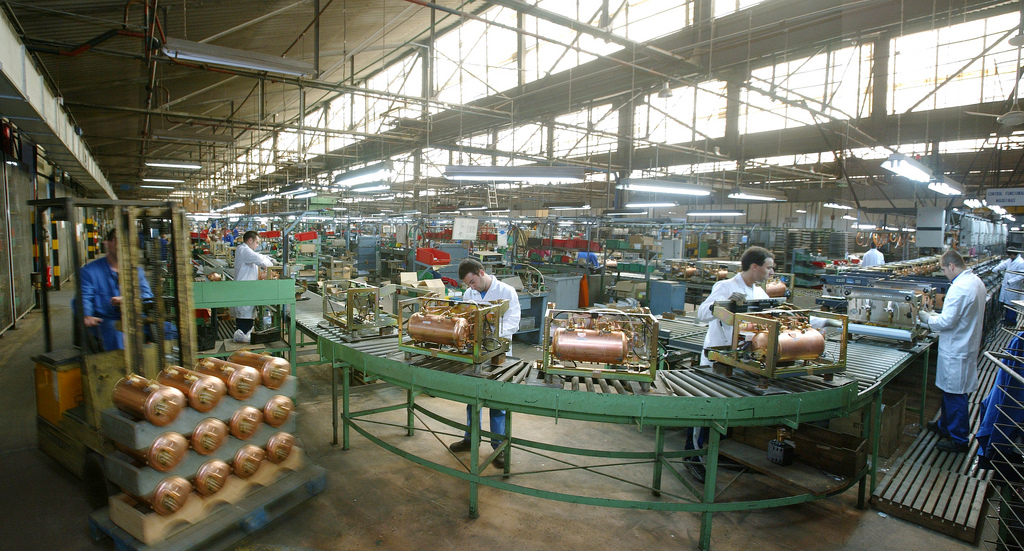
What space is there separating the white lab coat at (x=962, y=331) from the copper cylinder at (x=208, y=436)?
5802 millimetres

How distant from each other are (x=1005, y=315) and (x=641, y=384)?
11279 mm

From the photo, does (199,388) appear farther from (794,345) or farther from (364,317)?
(794,345)

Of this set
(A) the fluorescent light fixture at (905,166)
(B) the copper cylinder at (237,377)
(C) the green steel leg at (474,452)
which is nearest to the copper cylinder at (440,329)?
(C) the green steel leg at (474,452)

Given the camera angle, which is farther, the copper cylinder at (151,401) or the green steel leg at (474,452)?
the green steel leg at (474,452)

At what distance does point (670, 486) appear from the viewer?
153 inches

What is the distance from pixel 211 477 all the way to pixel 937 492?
4.97 meters

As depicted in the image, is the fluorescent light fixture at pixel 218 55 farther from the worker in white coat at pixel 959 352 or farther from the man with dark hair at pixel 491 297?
the worker in white coat at pixel 959 352

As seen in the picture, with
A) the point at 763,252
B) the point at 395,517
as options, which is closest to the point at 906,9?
the point at 763,252

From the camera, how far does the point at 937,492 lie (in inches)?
140

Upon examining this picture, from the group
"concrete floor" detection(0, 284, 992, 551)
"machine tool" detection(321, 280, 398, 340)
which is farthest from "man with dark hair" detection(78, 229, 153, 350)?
"machine tool" detection(321, 280, 398, 340)

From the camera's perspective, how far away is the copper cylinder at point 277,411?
3.14 m

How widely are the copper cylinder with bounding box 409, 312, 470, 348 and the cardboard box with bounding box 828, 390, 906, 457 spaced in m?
3.23

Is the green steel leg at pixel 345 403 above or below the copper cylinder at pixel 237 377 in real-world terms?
below

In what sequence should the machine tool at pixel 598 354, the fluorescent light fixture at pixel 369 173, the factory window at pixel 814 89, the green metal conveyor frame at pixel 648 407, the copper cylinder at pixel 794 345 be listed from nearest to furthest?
1. the green metal conveyor frame at pixel 648 407
2. the machine tool at pixel 598 354
3. the copper cylinder at pixel 794 345
4. the fluorescent light fixture at pixel 369 173
5. the factory window at pixel 814 89
